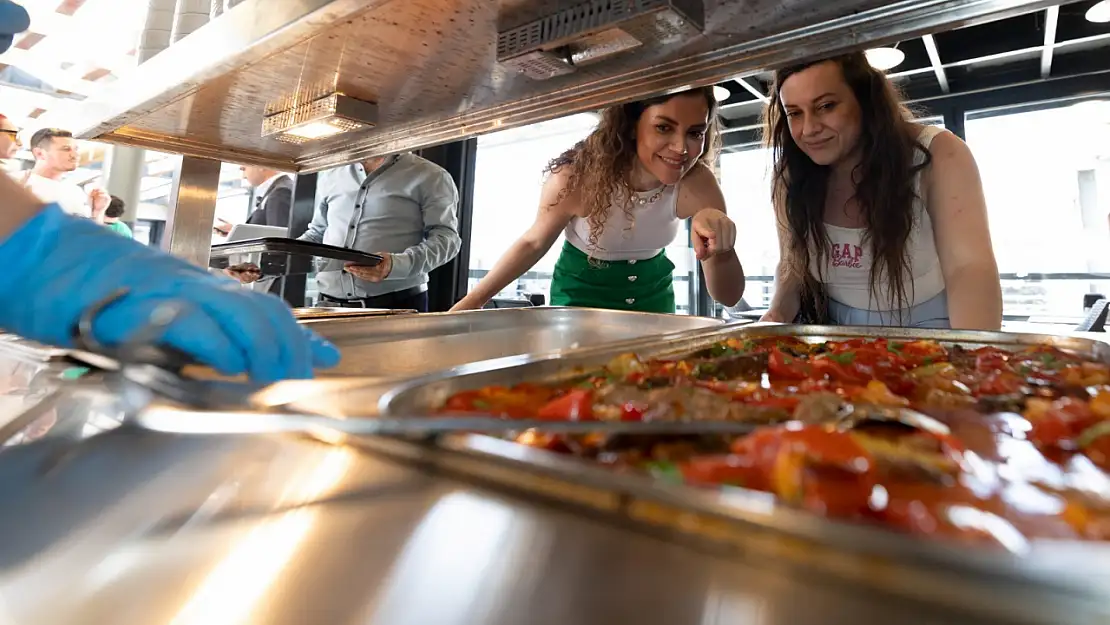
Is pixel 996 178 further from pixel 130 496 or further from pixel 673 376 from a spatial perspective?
pixel 130 496

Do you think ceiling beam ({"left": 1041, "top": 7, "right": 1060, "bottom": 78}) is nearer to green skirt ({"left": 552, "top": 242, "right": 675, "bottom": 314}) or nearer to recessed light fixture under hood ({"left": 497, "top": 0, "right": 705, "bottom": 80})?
green skirt ({"left": 552, "top": 242, "right": 675, "bottom": 314})

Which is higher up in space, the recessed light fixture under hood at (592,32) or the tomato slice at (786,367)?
the recessed light fixture under hood at (592,32)

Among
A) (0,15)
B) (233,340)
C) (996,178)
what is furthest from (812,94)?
(996,178)

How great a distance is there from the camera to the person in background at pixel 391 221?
3006mm

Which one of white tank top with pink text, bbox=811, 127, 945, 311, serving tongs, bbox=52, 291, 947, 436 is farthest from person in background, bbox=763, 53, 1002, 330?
serving tongs, bbox=52, 291, 947, 436

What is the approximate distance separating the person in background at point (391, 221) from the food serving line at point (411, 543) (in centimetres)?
242

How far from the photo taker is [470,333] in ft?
4.73

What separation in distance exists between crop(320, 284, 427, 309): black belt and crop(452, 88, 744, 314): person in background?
997 mm

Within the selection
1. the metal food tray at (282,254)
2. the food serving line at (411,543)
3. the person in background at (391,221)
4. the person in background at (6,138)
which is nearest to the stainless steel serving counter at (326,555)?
the food serving line at (411,543)

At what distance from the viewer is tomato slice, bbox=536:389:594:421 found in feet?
2.00

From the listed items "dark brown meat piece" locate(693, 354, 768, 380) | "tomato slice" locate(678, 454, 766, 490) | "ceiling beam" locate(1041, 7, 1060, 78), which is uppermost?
"ceiling beam" locate(1041, 7, 1060, 78)

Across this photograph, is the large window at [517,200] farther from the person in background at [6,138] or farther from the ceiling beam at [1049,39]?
the person in background at [6,138]

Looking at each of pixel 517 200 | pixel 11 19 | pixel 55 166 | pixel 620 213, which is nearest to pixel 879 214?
pixel 620 213

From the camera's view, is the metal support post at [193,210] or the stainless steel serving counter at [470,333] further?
the metal support post at [193,210]
